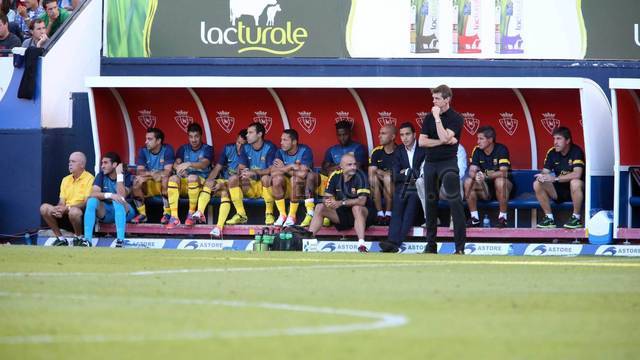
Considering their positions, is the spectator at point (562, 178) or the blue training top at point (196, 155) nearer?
the spectator at point (562, 178)

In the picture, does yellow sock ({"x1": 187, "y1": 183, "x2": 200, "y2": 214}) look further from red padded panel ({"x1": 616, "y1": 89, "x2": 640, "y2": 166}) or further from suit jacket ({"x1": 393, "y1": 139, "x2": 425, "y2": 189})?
red padded panel ({"x1": 616, "y1": 89, "x2": 640, "y2": 166})

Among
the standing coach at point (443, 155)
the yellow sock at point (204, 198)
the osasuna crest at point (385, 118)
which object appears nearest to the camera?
the standing coach at point (443, 155)

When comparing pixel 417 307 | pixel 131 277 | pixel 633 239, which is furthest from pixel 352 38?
pixel 417 307

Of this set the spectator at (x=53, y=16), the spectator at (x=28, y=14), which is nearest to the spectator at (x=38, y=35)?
the spectator at (x=53, y=16)

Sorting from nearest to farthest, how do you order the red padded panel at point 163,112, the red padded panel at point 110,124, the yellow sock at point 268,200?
the yellow sock at point 268,200 → the red padded panel at point 110,124 → the red padded panel at point 163,112

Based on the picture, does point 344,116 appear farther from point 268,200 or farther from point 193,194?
point 193,194

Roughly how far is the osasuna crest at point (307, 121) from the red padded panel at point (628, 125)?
3769mm

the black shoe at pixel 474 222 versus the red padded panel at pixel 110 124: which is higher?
the red padded panel at pixel 110 124

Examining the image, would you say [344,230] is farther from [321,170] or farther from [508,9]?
[508,9]

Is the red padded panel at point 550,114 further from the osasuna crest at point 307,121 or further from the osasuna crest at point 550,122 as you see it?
the osasuna crest at point 307,121

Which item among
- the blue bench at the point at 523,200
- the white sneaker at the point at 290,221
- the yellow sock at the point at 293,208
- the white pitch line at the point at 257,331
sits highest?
the blue bench at the point at 523,200

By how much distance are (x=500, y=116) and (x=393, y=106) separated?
1285 mm

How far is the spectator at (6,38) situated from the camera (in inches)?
637

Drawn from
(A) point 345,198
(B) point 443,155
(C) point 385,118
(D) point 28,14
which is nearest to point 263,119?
(C) point 385,118
